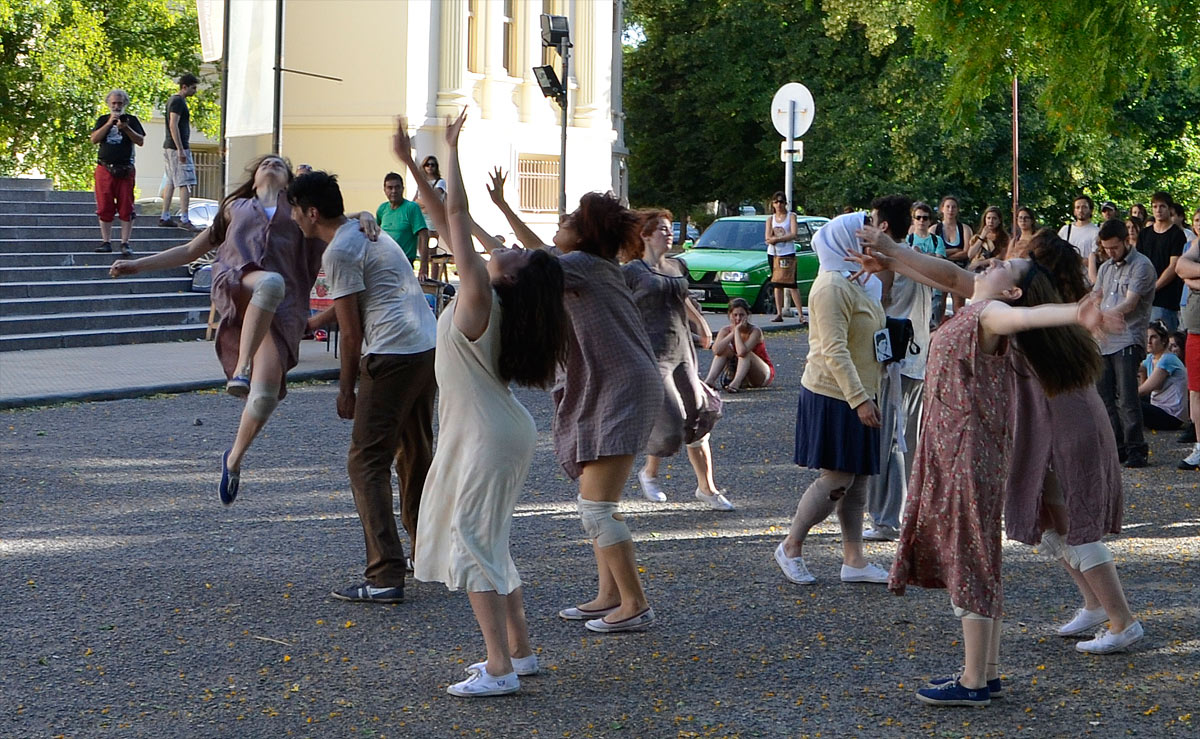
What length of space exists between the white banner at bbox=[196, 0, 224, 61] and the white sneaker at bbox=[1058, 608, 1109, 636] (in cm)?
1939

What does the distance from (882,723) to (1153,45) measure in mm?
6274

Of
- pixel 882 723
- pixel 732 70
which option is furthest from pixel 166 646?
pixel 732 70

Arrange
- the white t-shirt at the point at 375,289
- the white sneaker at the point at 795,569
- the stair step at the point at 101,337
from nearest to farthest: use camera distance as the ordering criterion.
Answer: the white t-shirt at the point at 375,289 < the white sneaker at the point at 795,569 < the stair step at the point at 101,337

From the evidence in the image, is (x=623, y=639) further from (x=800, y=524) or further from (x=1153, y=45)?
(x=1153, y=45)

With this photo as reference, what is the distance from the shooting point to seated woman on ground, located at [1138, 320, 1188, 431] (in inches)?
503

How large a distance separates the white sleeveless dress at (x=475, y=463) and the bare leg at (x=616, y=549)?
2.47ft

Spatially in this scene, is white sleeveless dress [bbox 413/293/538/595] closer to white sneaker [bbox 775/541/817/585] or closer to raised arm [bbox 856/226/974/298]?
raised arm [bbox 856/226/974/298]

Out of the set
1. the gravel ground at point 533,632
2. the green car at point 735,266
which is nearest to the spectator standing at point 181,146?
the green car at point 735,266

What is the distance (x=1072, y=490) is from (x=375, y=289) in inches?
118

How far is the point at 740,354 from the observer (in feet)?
49.3

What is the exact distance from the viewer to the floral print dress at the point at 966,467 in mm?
5359

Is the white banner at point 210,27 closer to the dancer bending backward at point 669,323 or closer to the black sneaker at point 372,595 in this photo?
the dancer bending backward at point 669,323

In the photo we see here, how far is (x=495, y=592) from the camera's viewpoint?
17.8 feet

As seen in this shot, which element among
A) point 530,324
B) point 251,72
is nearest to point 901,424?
point 530,324
